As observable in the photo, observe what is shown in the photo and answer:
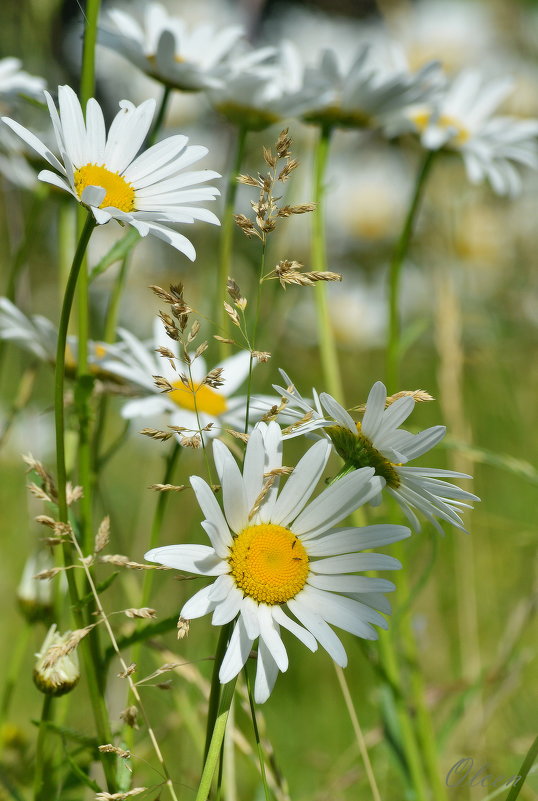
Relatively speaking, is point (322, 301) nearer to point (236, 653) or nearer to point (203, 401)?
point (203, 401)

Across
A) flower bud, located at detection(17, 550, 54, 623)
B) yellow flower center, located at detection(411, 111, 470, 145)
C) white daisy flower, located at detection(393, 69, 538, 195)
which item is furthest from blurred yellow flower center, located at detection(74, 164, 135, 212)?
yellow flower center, located at detection(411, 111, 470, 145)

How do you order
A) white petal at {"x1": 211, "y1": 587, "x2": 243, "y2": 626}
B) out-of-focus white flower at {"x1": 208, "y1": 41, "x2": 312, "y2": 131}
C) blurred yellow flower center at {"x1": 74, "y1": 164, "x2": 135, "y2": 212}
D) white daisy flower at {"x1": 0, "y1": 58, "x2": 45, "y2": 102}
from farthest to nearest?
out-of-focus white flower at {"x1": 208, "y1": 41, "x2": 312, "y2": 131} < white daisy flower at {"x1": 0, "y1": 58, "x2": 45, "y2": 102} < blurred yellow flower center at {"x1": 74, "y1": 164, "x2": 135, "y2": 212} < white petal at {"x1": 211, "y1": 587, "x2": 243, "y2": 626}

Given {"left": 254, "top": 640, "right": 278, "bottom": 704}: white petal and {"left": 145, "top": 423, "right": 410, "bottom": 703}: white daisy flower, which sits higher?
{"left": 145, "top": 423, "right": 410, "bottom": 703}: white daisy flower

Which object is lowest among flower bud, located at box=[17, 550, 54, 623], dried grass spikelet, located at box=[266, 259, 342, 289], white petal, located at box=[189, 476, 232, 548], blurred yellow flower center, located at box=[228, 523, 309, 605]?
flower bud, located at box=[17, 550, 54, 623]

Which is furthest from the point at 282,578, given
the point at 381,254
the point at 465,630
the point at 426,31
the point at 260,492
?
the point at 426,31

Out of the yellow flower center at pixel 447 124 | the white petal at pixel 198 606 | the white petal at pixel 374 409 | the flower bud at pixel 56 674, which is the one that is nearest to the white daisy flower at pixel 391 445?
the white petal at pixel 374 409

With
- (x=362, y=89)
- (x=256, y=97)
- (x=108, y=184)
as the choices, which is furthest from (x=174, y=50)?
(x=108, y=184)

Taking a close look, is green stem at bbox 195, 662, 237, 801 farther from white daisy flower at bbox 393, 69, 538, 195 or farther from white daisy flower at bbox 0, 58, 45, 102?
white daisy flower at bbox 393, 69, 538, 195
